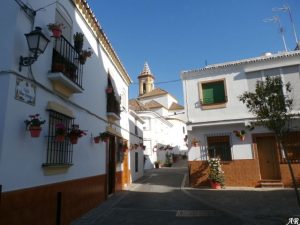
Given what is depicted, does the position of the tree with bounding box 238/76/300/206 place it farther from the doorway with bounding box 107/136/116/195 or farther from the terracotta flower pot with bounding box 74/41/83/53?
the doorway with bounding box 107/136/116/195

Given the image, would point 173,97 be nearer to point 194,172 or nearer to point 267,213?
point 194,172

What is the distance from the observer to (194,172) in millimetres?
14141

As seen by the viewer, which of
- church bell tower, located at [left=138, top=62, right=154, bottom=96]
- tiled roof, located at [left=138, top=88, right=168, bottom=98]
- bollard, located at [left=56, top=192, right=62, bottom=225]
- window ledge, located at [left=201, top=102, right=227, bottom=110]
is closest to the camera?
bollard, located at [left=56, top=192, right=62, bottom=225]

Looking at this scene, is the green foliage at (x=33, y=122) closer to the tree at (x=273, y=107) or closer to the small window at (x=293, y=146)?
the tree at (x=273, y=107)

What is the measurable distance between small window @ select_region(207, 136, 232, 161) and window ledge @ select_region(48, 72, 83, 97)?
8.76 meters

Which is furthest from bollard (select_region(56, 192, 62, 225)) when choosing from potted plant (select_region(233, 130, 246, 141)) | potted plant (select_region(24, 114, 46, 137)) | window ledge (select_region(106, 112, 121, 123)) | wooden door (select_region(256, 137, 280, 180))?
wooden door (select_region(256, 137, 280, 180))

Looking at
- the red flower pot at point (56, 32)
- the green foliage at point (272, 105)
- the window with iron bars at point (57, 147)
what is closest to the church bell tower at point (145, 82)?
the green foliage at point (272, 105)

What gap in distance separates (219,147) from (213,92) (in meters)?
3.08

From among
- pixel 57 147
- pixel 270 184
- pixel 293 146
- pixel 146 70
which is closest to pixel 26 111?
pixel 57 147

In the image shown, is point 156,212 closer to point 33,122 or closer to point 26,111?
point 33,122

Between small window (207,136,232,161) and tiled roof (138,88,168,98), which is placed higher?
tiled roof (138,88,168,98)

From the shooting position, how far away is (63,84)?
7.11 meters

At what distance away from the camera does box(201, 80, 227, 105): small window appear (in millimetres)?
14391

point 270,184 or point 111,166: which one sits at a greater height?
point 111,166
